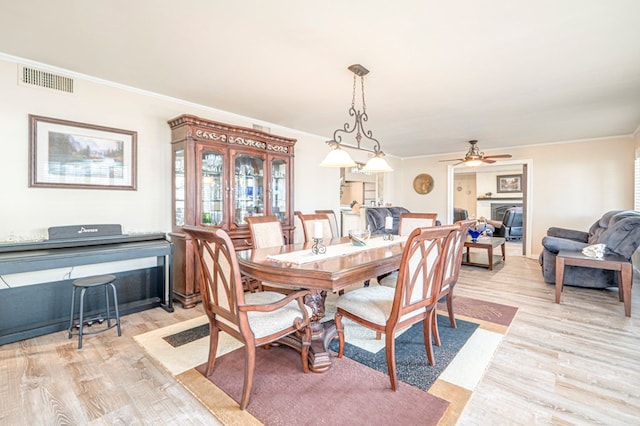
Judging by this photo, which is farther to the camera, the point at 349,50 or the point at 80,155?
the point at 80,155

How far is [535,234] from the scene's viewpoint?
6273 mm

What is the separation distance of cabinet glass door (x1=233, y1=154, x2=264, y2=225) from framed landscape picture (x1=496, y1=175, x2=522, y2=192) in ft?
29.6

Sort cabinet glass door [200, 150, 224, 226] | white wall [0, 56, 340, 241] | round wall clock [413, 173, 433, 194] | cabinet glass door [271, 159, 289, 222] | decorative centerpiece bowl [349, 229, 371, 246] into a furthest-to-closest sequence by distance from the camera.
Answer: round wall clock [413, 173, 433, 194], cabinet glass door [271, 159, 289, 222], cabinet glass door [200, 150, 224, 226], decorative centerpiece bowl [349, 229, 371, 246], white wall [0, 56, 340, 241]

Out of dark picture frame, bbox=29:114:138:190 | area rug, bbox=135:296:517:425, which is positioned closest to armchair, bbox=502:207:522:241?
area rug, bbox=135:296:517:425

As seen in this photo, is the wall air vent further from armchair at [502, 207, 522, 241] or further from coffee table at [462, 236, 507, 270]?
armchair at [502, 207, 522, 241]

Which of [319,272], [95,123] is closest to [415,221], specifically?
[319,272]

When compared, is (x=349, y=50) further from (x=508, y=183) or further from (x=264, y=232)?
(x=508, y=183)

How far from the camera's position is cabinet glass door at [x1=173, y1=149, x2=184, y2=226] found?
339 centimetres

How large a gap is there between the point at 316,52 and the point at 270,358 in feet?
7.79

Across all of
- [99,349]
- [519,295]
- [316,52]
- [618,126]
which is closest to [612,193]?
[618,126]

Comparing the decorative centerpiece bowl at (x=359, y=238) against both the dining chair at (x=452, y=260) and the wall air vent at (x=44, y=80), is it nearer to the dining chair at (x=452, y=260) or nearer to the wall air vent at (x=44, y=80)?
the dining chair at (x=452, y=260)

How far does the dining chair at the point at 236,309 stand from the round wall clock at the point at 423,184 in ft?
21.0

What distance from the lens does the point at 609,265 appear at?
321 centimetres

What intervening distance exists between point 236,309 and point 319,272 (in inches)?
19.4
